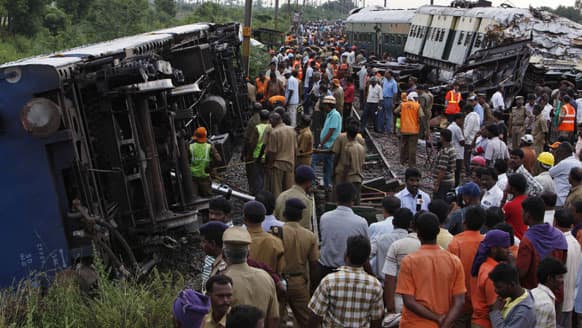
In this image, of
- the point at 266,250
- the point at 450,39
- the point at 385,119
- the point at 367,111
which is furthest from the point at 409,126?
the point at 450,39

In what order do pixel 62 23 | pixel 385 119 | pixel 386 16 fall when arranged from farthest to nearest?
pixel 386 16, pixel 62 23, pixel 385 119

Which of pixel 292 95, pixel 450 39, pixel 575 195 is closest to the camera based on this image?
pixel 575 195

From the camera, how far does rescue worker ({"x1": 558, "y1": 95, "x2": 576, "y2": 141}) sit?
1457 centimetres

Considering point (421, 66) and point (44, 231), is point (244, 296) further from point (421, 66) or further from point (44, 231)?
point (421, 66)

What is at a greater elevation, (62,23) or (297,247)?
(297,247)

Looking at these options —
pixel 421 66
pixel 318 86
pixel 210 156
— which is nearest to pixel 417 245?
pixel 210 156

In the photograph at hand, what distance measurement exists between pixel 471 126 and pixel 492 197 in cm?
557

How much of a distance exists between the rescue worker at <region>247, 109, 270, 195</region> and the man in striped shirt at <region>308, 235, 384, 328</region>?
5940mm

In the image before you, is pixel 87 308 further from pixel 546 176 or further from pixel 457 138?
pixel 457 138

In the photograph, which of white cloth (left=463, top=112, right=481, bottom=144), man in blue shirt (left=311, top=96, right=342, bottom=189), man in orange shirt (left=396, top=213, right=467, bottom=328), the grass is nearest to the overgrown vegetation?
man in blue shirt (left=311, top=96, right=342, bottom=189)

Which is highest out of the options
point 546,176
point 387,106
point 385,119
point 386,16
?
point 546,176

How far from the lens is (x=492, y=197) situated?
7.72 metres

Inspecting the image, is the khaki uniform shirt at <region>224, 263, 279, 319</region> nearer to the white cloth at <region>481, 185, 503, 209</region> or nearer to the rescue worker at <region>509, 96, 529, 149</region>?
the white cloth at <region>481, 185, 503, 209</region>

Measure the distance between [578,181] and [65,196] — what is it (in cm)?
575
